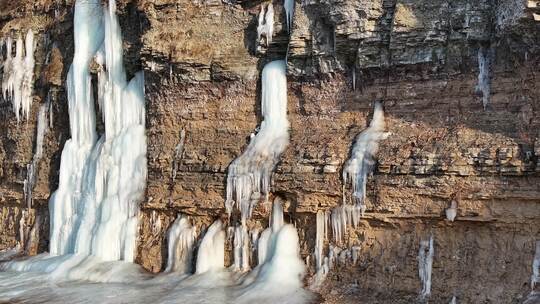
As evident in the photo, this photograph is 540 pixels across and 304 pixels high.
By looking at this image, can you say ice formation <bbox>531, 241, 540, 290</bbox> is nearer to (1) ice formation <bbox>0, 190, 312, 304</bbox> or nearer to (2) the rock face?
(2) the rock face

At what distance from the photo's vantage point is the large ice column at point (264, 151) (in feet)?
43.7

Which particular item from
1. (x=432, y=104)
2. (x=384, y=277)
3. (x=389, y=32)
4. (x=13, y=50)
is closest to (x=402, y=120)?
(x=432, y=104)

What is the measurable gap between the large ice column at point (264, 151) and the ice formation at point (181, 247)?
1.21 m

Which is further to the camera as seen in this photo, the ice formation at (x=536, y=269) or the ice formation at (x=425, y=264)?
the ice formation at (x=425, y=264)

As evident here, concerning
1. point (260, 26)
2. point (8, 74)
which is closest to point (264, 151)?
point (260, 26)

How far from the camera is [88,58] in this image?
1764 centimetres

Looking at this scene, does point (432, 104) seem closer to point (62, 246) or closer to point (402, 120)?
point (402, 120)

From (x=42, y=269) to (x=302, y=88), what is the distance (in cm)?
789

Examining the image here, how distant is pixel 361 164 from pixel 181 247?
4.63 m

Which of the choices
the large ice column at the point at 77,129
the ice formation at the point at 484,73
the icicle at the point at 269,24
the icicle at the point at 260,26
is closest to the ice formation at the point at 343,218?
the ice formation at the point at 484,73

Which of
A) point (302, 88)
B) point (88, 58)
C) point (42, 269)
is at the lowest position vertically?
point (42, 269)

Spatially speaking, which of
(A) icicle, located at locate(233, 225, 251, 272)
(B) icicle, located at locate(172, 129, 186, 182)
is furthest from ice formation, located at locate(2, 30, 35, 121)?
(A) icicle, located at locate(233, 225, 251, 272)

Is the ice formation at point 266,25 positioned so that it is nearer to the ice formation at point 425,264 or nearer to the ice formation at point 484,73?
the ice formation at point 484,73

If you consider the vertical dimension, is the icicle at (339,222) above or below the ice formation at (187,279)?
above
